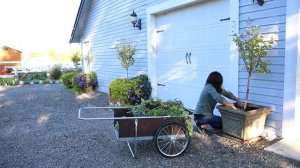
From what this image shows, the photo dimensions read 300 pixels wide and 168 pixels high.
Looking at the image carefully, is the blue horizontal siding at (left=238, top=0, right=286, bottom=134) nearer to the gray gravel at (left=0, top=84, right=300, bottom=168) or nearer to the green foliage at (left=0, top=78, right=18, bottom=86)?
the gray gravel at (left=0, top=84, right=300, bottom=168)

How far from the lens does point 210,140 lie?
16.5ft

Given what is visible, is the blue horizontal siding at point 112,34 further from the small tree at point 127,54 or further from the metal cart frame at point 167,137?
the metal cart frame at point 167,137

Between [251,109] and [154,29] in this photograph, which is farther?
[154,29]

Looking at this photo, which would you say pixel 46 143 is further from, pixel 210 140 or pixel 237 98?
pixel 237 98

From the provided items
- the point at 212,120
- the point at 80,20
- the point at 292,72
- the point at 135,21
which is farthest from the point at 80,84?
the point at 292,72

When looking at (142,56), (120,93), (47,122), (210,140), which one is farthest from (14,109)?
(210,140)

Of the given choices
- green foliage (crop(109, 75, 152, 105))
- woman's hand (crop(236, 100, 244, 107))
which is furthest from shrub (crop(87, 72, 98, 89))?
woman's hand (crop(236, 100, 244, 107))

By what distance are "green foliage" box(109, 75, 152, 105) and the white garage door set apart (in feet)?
1.28

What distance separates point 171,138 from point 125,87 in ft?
12.7

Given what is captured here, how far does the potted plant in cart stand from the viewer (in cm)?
468

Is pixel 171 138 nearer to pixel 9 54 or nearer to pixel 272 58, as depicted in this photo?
pixel 272 58

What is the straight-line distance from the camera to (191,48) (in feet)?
22.9

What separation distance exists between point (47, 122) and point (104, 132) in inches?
73.5

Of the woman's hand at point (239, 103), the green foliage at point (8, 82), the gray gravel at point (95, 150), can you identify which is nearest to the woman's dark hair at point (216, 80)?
the woman's hand at point (239, 103)
